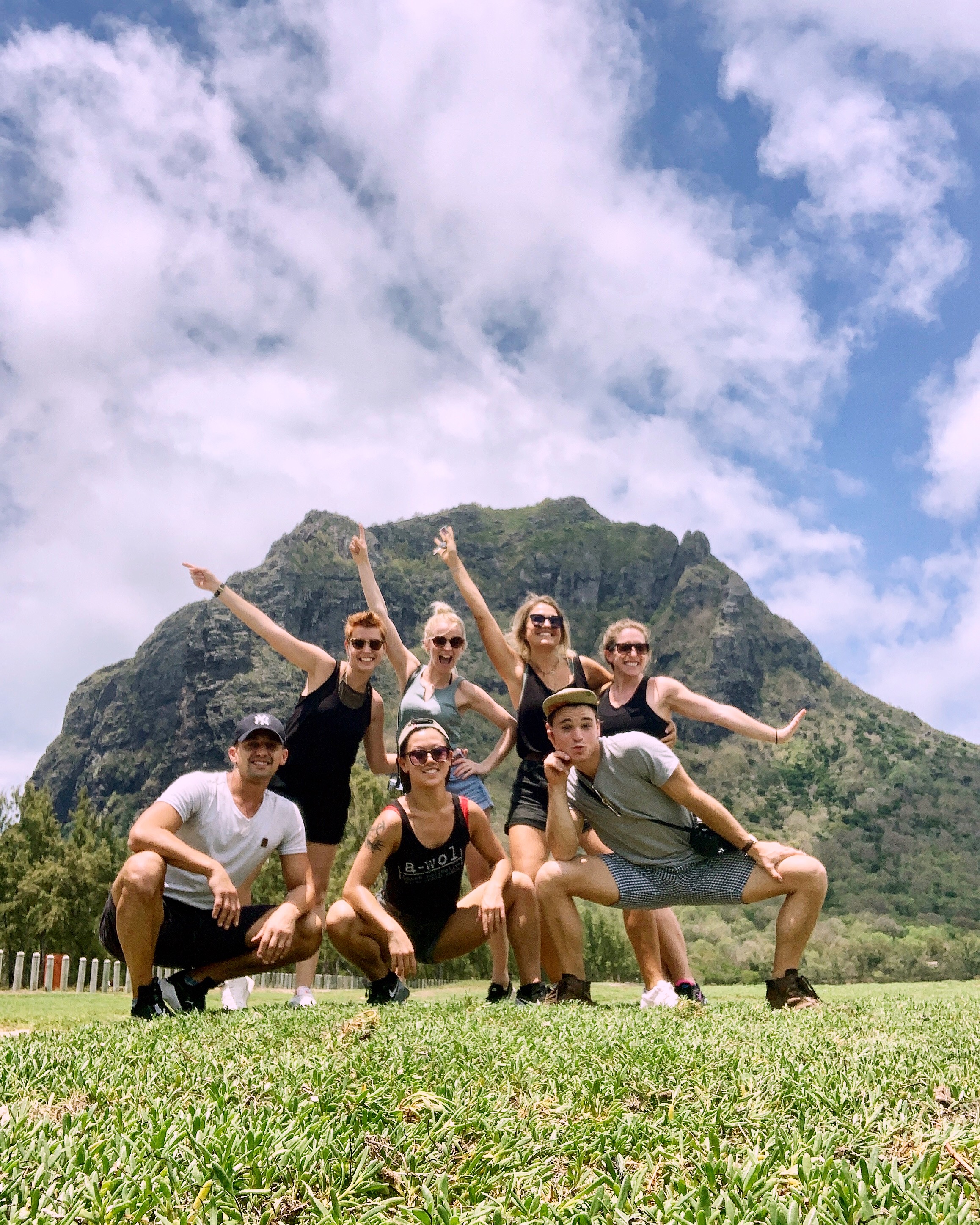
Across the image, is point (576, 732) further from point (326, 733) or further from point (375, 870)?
point (326, 733)

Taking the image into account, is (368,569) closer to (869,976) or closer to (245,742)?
(245,742)

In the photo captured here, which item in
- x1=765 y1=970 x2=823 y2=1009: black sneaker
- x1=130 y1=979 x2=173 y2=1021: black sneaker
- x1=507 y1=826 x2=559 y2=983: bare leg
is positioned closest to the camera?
x1=130 y1=979 x2=173 y2=1021: black sneaker

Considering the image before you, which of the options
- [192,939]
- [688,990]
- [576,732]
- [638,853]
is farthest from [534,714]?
[192,939]

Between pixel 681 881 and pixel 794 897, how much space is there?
791mm

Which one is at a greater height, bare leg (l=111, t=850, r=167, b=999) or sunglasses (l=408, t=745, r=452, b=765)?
sunglasses (l=408, t=745, r=452, b=765)

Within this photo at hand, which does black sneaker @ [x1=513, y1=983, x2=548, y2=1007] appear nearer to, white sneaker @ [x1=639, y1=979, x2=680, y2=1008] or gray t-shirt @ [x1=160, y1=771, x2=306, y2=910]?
white sneaker @ [x1=639, y1=979, x2=680, y2=1008]

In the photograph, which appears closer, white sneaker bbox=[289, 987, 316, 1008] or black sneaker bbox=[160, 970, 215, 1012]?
black sneaker bbox=[160, 970, 215, 1012]

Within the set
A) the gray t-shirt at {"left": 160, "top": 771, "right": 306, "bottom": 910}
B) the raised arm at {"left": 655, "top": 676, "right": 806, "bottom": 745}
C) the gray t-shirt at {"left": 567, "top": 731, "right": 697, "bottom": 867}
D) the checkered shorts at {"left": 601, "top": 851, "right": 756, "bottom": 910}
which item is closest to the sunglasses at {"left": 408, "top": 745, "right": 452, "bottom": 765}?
the gray t-shirt at {"left": 567, "top": 731, "right": 697, "bottom": 867}

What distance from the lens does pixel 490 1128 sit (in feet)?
6.74

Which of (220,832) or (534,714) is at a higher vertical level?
(534,714)

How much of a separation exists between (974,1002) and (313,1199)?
21.7 ft

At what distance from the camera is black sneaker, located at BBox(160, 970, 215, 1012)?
19.2 ft

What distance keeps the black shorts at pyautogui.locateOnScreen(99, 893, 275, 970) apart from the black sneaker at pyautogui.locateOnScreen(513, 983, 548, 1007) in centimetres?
206

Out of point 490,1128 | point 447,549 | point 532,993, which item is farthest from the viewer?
point 447,549
